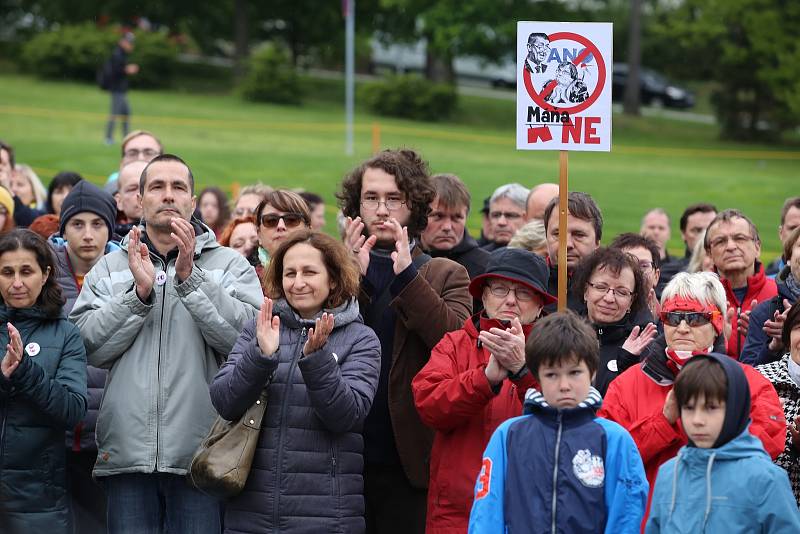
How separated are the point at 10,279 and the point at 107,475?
3.69 feet

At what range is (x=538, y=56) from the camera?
256 inches

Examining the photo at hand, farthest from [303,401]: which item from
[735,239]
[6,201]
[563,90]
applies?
[6,201]

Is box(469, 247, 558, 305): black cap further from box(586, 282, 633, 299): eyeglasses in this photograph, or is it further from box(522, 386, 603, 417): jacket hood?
box(522, 386, 603, 417): jacket hood

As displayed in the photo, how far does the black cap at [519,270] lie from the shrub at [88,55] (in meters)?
43.8

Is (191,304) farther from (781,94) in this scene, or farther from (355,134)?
(781,94)

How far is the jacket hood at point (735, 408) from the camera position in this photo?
4949mm

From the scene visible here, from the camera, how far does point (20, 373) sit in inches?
241

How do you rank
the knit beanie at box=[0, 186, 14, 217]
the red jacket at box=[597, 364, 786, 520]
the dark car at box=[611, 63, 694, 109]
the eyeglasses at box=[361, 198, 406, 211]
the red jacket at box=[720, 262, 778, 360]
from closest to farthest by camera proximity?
the red jacket at box=[597, 364, 786, 520] < the eyeglasses at box=[361, 198, 406, 211] < the red jacket at box=[720, 262, 778, 360] < the knit beanie at box=[0, 186, 14, 217] < the dark car at box=[611, 63, 694, 109]

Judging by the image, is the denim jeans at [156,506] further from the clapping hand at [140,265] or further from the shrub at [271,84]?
the shrub at [271,84]

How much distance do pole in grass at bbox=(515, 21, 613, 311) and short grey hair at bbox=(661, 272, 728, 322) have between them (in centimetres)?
64

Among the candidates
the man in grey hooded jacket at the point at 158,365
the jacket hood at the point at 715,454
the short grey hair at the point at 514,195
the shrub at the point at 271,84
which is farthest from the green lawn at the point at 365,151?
the jacket hood at the point at 715,454

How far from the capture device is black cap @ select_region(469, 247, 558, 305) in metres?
6.01

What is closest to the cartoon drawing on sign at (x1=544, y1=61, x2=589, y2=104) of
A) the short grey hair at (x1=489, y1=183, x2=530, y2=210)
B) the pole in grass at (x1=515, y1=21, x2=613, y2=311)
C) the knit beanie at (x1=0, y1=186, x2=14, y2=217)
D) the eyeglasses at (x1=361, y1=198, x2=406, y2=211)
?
the pole in grass at (x1=515, y1=21, x2=613, y2=311)

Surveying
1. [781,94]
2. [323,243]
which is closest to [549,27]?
[323,243]
